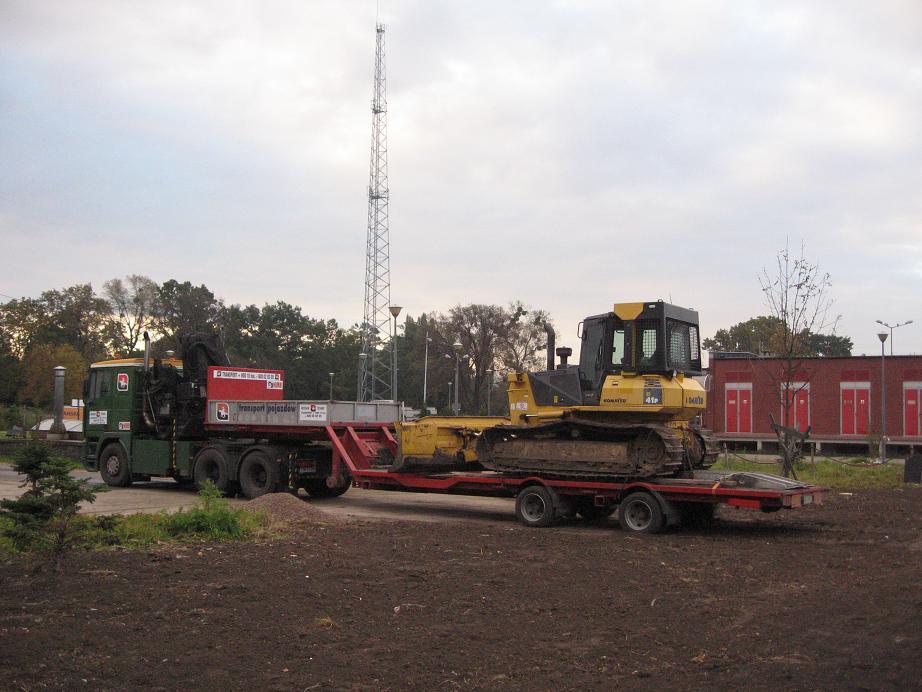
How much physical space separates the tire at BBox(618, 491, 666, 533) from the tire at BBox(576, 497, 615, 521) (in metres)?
1.12

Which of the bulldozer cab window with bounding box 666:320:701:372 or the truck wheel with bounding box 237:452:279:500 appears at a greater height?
the bulldozer cab window with bounding box 666:320:701:372

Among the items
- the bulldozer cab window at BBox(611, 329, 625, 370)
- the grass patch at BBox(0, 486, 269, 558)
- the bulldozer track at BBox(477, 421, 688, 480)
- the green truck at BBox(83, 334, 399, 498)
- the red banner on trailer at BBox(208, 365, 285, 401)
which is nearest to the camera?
the grass patch at BBox(0, 486, 269, 558)

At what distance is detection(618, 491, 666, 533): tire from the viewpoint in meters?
13.5

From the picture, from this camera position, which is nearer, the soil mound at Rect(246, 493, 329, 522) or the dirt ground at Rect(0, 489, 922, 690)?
the dirt ground at Rect(0, 489, 922, 690)

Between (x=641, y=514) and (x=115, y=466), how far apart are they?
13.5m

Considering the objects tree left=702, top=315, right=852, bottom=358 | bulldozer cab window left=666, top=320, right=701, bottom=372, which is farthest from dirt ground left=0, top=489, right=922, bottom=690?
tree left=702, top=315, right=852, bottom=358

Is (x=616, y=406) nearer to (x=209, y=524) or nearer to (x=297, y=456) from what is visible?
(x=209, y=524)

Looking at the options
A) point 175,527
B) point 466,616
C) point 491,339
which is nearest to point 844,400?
point 491,339

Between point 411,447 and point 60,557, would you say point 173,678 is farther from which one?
point 411,447

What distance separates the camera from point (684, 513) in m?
14.4

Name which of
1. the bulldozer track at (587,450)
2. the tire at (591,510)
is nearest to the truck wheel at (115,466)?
the bulldozer track at (587,450)

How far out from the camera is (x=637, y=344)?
14203 millimetres

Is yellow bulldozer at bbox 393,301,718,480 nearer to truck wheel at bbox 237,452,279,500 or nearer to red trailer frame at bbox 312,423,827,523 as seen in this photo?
red trailer frame at bbox 312,423,827,523

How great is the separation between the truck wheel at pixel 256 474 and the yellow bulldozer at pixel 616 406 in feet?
16.6
